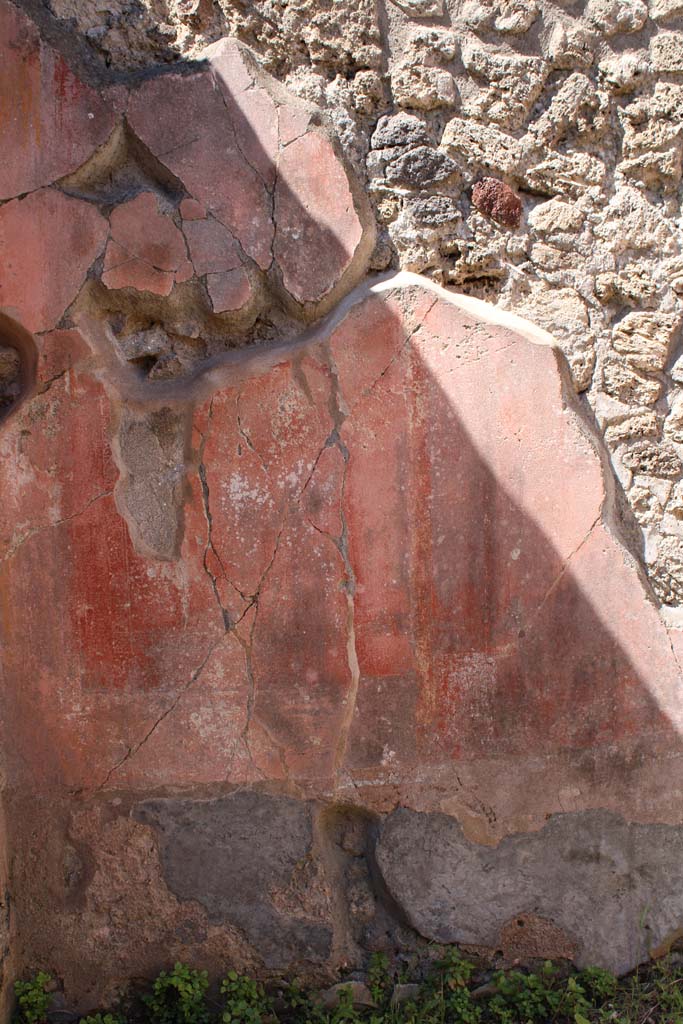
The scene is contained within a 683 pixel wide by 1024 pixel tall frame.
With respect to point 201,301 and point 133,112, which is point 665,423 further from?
point 133,112

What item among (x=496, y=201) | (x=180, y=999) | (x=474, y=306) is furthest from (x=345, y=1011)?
(x=496, y=201)

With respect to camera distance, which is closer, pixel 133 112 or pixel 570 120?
pixel 133 112

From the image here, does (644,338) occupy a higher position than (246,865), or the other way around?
(644,338)

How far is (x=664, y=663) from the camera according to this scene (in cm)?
224

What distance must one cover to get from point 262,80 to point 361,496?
1.10 meters

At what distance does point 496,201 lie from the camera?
7.68ft

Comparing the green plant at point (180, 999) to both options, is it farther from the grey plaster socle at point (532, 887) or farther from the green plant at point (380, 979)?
the grey plaster socle at point (532, 887)

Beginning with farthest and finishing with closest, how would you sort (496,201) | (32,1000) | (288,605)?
1. (496,201)
2. (288,605)
3. (32,1000)

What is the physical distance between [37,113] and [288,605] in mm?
1361

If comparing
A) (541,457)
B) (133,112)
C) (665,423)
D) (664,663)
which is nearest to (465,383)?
(541,457)

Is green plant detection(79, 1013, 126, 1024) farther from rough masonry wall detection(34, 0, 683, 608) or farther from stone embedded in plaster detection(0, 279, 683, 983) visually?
rough masonry wall detection(34, 0, 683, 608)

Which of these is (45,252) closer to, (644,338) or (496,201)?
(496,201)

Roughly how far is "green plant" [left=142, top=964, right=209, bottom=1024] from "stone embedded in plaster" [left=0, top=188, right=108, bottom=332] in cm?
162

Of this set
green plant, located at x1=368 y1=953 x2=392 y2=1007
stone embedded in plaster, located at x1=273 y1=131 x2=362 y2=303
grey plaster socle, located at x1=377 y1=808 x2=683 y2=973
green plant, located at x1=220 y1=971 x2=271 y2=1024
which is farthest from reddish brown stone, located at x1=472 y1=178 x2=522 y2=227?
green plant, located at x1=220 y1=971 x2=271 y2=1024
